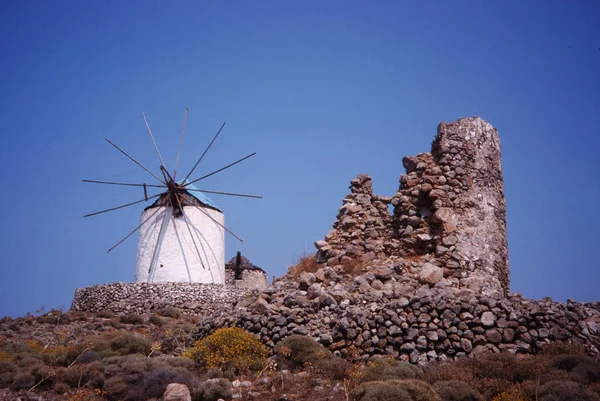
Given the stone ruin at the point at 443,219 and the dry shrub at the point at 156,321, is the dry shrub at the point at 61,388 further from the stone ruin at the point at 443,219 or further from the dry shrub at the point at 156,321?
the dry shrub at the point at 156,321

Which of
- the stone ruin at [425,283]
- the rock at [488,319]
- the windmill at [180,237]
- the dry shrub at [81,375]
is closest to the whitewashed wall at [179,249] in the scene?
the windmill at [180,237]

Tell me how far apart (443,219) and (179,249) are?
16086 mm

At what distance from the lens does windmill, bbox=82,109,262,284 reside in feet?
79.3

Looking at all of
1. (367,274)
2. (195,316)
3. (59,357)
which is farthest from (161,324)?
(367,274)

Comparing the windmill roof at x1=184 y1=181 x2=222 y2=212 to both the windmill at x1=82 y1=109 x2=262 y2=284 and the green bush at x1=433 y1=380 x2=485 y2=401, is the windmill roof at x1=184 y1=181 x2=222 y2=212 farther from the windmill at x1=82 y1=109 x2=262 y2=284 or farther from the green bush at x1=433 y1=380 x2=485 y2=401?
the green bush at x1=433 y1=380 x2=485 y2=401

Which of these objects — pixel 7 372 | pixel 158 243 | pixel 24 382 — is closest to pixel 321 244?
pixel 24 382

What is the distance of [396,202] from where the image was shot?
472 inches

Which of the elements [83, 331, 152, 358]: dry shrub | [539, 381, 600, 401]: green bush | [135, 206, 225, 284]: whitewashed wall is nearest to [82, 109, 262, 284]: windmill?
[135, 206, 225, 284]: whitewashed wall

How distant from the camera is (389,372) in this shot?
764 cm

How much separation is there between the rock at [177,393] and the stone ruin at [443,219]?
16.6ft

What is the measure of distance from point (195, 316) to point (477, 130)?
13.4 metres

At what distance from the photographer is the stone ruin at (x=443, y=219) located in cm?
1094

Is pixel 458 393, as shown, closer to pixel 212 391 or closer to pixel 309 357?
pixel 309 357

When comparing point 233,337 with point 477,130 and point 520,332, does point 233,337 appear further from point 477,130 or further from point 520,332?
point 477,130
